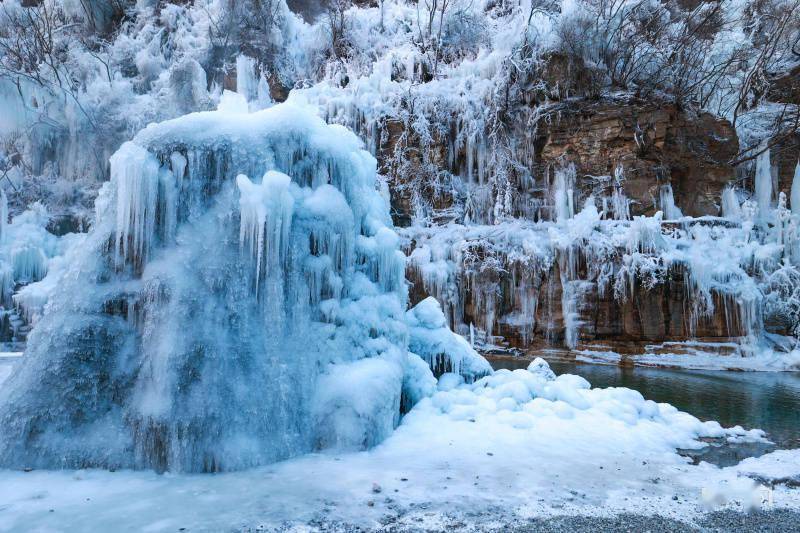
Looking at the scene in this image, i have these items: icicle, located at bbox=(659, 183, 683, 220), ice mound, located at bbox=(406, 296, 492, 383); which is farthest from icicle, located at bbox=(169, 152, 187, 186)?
icicle, located at bbox=(659, 183, 683, 220)

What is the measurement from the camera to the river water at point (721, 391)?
6984mm

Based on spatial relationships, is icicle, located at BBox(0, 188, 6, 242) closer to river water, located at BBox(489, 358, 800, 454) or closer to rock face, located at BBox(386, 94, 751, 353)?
rock face, located at BBox(386, 94, 751, 353)

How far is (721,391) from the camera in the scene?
9812mm

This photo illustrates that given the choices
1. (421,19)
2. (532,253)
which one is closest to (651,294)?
(532,253)

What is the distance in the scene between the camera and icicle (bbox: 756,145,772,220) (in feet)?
58.8

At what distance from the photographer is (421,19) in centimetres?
2567

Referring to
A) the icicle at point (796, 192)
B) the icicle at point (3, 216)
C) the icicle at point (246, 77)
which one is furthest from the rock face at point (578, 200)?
the icicle at point (3, 216)

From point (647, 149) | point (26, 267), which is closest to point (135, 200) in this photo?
point (26, 267)

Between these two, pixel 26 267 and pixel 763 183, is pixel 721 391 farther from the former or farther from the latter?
pixel 26 267

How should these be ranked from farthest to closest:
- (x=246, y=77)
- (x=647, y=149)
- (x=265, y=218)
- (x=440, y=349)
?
(x=246, y=77)
(x=647, y=149)
(x=440, y=349)
(x=265, y=218)

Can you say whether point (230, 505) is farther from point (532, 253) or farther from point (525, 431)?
point (532, 253)

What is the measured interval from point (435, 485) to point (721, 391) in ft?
28.7

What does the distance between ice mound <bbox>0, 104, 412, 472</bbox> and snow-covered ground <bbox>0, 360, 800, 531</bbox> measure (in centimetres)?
32

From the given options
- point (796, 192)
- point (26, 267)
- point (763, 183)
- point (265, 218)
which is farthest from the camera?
point (763, 183)
